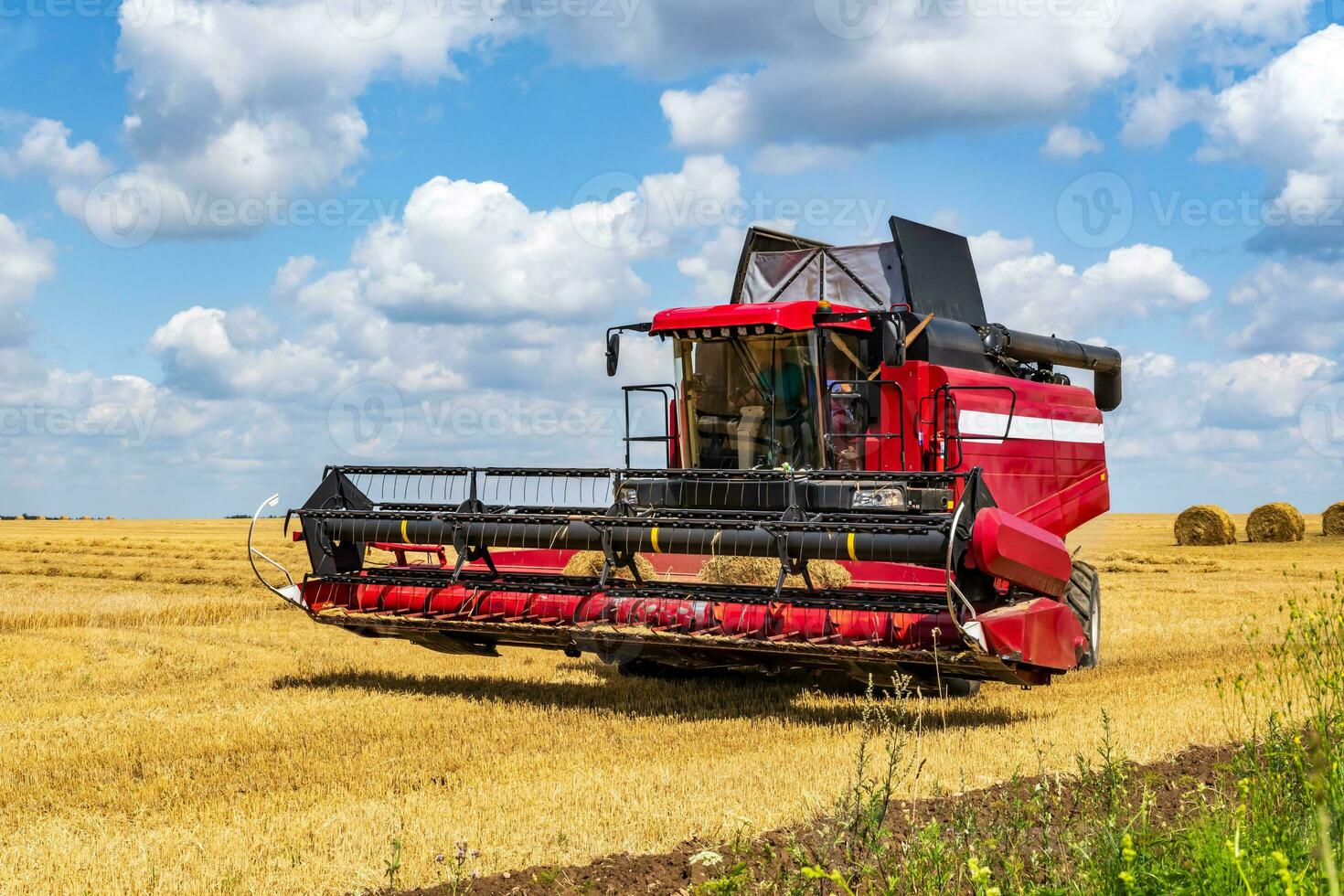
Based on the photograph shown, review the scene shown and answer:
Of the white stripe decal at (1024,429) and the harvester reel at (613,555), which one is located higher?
the white stripe decal at (1024,429)

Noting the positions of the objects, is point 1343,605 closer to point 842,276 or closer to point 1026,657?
point 1026,657

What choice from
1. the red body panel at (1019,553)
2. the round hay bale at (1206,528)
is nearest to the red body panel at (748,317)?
the red body panel at (1019,553)

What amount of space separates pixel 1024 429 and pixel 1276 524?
16.9m

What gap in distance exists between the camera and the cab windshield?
29.3 ft

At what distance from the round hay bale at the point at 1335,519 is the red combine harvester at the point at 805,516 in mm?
15339

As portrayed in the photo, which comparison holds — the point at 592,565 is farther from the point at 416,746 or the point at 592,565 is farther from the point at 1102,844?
the point at 1102,844

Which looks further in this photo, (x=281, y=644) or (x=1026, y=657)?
(x=281, y=644)

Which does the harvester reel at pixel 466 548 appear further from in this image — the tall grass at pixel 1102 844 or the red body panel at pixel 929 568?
the tall grass at pixel 1102 844

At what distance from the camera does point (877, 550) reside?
6.90 meters

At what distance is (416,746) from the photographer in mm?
6684

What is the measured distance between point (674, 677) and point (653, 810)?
13.8 feet

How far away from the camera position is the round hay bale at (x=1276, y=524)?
947 inches

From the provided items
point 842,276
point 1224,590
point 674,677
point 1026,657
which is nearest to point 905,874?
point 1026,657

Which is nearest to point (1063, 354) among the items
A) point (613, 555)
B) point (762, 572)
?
point (762, 572)
